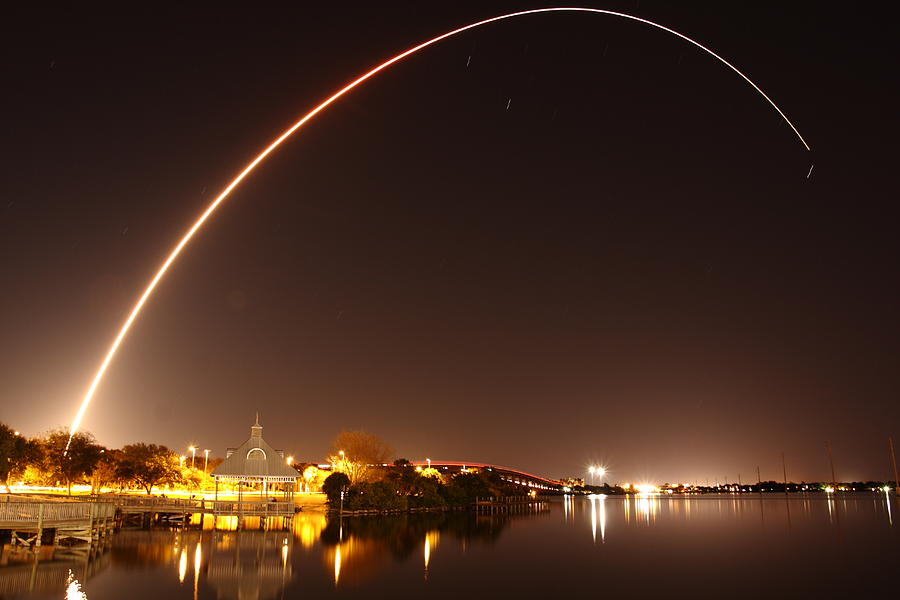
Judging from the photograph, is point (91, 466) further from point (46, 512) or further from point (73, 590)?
point (73, 590)

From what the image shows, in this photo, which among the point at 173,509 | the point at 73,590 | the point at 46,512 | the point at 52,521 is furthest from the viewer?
the point at 173,509

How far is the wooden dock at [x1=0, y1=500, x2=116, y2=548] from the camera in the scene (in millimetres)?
37281

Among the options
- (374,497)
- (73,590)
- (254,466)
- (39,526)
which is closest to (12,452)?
(254,466)

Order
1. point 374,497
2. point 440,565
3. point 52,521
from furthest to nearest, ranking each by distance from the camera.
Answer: point 374,497 → point 440,565 → point 52,521

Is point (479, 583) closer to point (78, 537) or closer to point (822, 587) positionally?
point (822, 587)

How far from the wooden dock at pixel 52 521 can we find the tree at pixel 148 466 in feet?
113

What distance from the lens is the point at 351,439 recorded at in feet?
340

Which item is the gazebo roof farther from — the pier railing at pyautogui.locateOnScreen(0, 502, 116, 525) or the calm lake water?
the pier railing at pyautogui.locateOnScreen(0, 502, 116, 525)

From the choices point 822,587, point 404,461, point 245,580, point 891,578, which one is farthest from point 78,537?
point 404,461

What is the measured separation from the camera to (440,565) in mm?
42656

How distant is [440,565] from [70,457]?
46.7 metres

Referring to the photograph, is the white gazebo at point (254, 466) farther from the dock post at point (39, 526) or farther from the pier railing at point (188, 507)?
the dock post at point (39, 526)

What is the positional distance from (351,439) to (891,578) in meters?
74.6

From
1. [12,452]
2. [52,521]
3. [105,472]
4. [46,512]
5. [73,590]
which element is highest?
[12,452]
